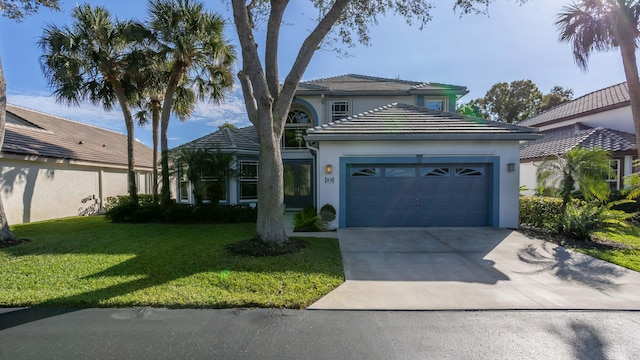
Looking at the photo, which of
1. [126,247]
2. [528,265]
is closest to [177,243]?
[126,247]

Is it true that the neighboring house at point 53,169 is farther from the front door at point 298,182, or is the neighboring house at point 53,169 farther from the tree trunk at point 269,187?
the tree trunk at point 269,187

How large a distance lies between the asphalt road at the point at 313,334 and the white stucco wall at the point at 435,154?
631 centimetres

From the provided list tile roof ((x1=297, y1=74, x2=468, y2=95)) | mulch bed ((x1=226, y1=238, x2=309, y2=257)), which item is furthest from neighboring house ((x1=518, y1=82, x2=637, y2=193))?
mulch bed ((x1=226, y1=238, x2=309, y2=257))

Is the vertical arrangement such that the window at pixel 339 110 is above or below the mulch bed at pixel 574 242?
above

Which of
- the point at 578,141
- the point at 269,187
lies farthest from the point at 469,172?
the point at 578,141

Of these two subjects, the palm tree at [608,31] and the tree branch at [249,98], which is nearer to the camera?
the tree branch at [249,98]

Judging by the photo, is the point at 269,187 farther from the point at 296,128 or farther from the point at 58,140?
the point at 58,140

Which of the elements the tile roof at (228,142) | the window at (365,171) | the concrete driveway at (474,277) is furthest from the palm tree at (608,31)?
the tile roof at (228,142)

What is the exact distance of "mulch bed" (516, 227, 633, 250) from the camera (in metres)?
7.94

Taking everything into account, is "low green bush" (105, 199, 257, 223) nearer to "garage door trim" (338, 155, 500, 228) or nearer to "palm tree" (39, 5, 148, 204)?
"palm tree" (39, 5, 148, 204)

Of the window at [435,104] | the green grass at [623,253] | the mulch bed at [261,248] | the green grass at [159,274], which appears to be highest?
the window at [435,104]

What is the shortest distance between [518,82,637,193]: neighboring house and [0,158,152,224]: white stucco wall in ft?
73.5

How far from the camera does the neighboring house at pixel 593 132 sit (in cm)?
1452

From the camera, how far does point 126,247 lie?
7.87 m
